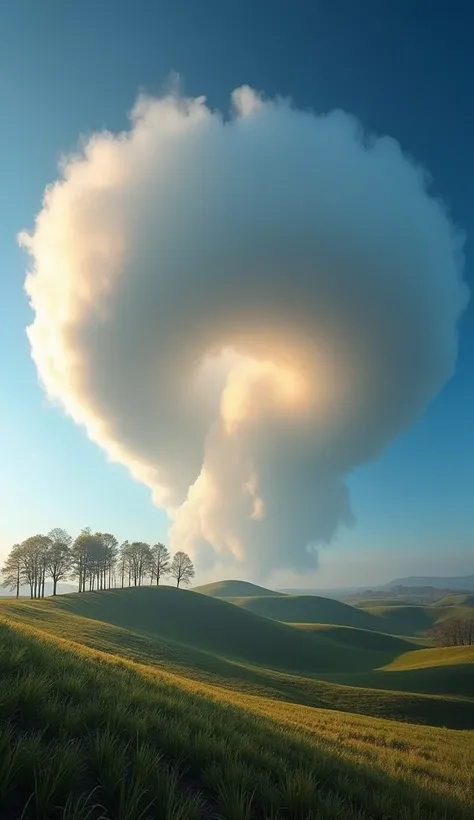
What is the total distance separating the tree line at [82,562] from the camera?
313ft

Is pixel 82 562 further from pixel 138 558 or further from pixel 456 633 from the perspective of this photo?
pixel 456 633

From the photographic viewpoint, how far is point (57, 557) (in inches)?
3829

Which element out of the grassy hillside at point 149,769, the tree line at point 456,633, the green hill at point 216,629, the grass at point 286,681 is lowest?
the tree line at point 456,633

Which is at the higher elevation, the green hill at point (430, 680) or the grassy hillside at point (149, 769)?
the grassy hillside at point (149, 769)

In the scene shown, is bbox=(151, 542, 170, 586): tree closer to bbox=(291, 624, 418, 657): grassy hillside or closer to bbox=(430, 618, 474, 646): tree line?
bbox=(291, 624, 418, 657): grassy hillside

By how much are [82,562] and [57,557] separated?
9186 millimetres

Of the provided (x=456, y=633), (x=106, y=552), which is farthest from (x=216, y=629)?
(x=456, y=633)

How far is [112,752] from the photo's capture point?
5.70m

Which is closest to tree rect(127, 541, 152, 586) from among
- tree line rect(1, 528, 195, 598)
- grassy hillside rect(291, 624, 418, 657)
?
tree line rect(1, 528, 195, 598)

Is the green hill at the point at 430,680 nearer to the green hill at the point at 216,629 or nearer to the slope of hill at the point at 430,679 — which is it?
the slope of hill at the point at 430,679

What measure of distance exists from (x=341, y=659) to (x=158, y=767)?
99.7 m

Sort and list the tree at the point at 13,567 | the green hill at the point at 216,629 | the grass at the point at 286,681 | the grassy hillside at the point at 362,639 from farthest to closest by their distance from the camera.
→ the grassy hillside at the point at 362,639 < the tree at the point at 13,567 < the green hill at the point at 216,629 < the grass at the point at 286,681

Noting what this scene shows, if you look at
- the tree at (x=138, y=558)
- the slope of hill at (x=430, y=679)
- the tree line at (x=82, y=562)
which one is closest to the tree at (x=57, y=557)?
the tree line at (x=82, y=562)

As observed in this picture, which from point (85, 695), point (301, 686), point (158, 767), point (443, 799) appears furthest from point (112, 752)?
point (301, 686)
